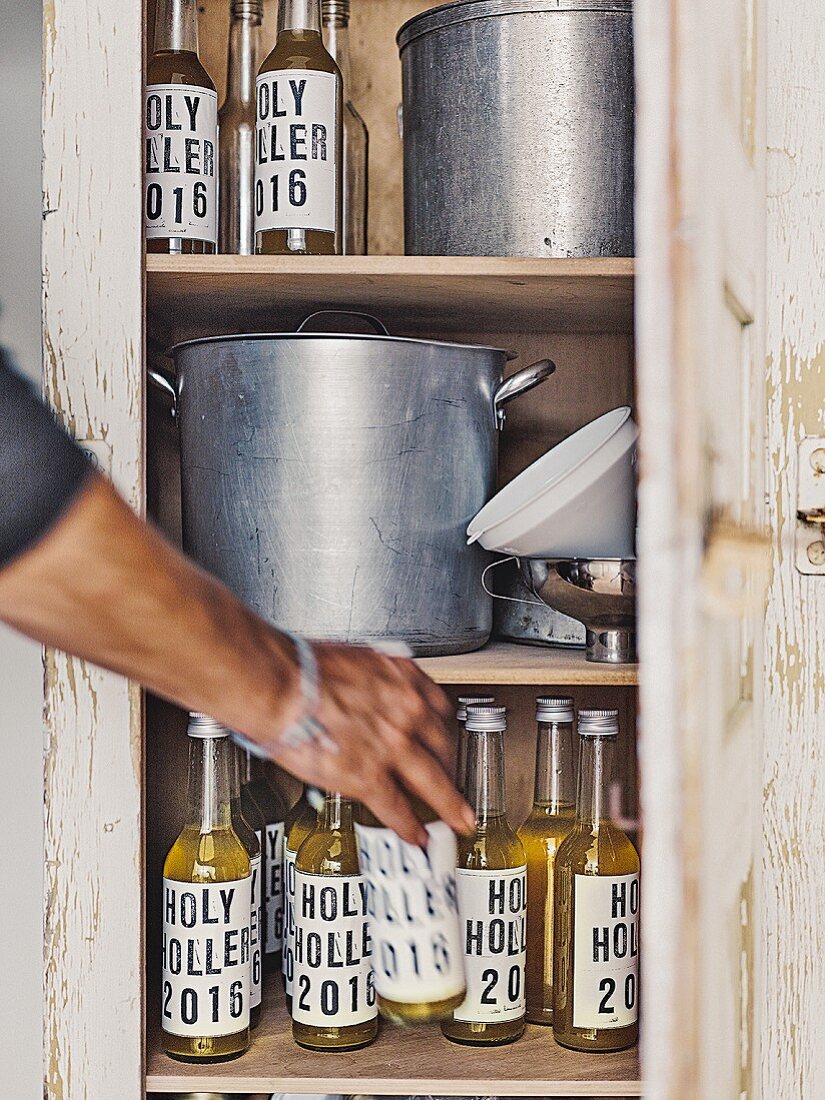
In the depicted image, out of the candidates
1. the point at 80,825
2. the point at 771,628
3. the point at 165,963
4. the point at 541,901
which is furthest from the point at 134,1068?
the point at 771,628

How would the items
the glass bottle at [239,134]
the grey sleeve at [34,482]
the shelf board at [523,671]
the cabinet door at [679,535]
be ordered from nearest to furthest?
1. the cabinet door at [679,535]
2. the grey sleeve at [34,482]
3. the shelf board at [523,671]
4. the glass bottle at [239,134]

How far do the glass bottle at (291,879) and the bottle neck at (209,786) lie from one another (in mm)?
82

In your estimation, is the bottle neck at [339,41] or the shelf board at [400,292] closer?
the shelf board at [400,292]

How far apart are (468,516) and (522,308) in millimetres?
242

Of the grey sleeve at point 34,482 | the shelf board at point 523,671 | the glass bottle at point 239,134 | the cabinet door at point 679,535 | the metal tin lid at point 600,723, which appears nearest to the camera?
the cabinet door at point 679,535

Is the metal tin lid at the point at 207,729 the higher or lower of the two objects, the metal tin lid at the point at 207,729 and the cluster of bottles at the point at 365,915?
the higher

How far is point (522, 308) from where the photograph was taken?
115 centimetres

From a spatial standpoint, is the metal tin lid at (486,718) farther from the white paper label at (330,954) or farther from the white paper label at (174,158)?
the white paper label at (174,158)

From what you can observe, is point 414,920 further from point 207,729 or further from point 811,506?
point 811,506

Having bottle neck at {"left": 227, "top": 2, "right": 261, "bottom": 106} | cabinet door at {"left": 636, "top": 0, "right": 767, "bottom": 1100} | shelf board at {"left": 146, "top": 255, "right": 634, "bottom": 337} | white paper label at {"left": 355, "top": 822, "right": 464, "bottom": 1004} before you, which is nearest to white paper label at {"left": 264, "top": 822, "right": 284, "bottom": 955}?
white paper label at {"left": 355, "top": 822, "right": 464, "bottom": 1004}

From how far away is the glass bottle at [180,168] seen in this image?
1049mm

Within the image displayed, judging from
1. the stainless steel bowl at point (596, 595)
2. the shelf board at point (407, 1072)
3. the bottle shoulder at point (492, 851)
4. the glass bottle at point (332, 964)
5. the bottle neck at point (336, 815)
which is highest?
the stainless steel bowl at point (596, 595)

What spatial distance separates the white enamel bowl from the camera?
0.97m

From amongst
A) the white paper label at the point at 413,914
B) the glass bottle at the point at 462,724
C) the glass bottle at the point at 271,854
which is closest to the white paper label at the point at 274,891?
the glass bottle at the point at 271,854
